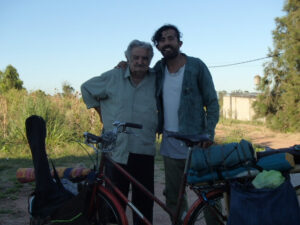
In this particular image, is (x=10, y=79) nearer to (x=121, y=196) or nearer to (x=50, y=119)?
(x=50, y=119)

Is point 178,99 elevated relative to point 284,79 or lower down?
lower down

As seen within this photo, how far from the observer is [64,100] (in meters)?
11.2

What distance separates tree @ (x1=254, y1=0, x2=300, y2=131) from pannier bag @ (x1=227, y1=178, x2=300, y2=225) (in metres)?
13.8

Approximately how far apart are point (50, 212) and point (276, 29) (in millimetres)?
16049

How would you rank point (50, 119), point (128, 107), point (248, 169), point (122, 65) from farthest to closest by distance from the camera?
point (50, 119)
point (122, 65)
point (128, 107)
point (248, 169)

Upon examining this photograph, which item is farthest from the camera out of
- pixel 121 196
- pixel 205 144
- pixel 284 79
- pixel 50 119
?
pixel 284 79

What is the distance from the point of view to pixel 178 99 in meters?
2.99

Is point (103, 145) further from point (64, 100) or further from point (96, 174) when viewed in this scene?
point (64, 100)

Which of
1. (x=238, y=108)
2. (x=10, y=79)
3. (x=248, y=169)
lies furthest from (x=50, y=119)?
(x=238, y=108)

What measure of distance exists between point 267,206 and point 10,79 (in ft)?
77.5

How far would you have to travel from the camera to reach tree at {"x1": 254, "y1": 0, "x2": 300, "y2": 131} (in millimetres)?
15289

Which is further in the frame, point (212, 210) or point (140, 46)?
→ point (140, 46)

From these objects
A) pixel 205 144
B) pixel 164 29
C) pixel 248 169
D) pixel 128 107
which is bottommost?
pixel 248 169

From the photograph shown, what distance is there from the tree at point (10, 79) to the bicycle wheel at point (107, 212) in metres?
21.8
